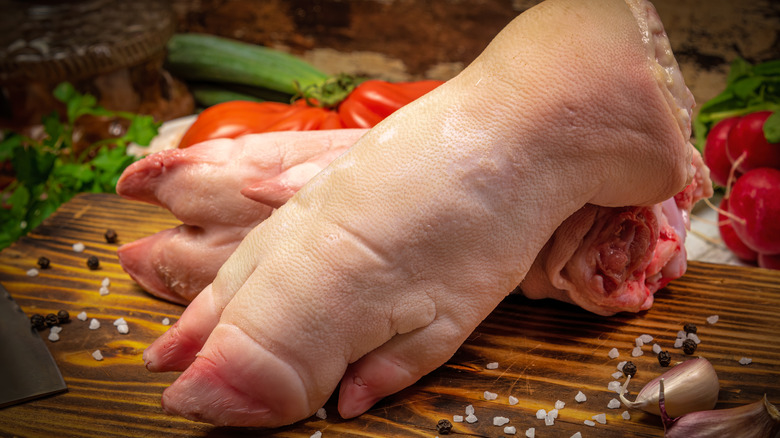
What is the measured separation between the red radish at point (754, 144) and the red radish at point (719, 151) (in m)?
0.07

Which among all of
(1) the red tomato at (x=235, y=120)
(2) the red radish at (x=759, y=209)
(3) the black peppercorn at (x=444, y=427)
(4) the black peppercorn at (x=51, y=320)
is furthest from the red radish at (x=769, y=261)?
(4) the black peppercorn at (x=51, y=320)

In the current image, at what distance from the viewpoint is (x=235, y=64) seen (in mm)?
3527

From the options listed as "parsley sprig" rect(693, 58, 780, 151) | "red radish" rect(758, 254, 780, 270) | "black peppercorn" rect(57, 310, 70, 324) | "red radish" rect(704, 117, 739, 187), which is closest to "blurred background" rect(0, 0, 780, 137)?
"parsley sprig" rect(693, 58, 780, 151)

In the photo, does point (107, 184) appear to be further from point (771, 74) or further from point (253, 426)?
point (771, 74)

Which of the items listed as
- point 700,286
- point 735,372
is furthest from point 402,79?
point 735,372

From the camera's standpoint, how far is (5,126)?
3750mm

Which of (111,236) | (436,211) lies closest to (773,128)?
(436,211)

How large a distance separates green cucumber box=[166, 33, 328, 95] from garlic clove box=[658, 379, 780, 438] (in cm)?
239

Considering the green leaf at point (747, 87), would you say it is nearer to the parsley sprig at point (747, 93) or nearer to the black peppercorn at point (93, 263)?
the parsley sprig at point (747, 93)

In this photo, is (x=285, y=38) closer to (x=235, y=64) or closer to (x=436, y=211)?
(x=235, y=64)

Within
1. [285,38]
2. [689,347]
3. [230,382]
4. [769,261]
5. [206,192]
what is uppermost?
[206,192]

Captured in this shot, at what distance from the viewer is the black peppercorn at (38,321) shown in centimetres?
157

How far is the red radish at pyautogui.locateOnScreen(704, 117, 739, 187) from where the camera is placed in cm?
231

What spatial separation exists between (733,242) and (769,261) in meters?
0.15
